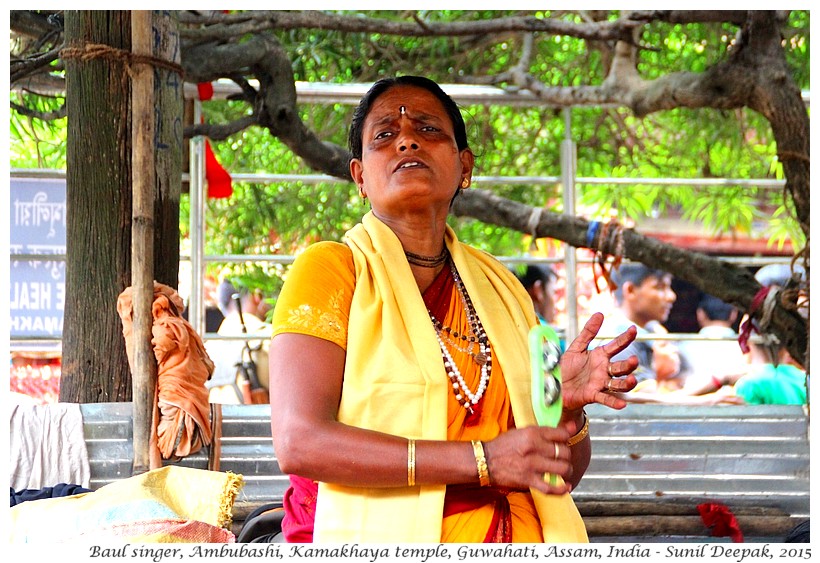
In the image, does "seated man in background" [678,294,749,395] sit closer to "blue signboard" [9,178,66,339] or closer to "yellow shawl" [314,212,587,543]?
"blue signboard" [9,178,66,339]

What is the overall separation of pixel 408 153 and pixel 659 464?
1.91 metres

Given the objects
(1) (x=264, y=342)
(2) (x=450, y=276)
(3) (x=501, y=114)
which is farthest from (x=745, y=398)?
(2) (x=450, y=276)

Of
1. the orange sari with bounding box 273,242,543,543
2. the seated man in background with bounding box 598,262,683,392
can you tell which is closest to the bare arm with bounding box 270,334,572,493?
the orange sari with bounding box 273,242,543,543

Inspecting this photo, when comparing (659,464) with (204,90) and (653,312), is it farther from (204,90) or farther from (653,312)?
(653,312)

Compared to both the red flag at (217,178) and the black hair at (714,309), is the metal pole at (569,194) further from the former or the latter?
the black hair at (714,309)

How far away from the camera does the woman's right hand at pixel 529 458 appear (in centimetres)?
181

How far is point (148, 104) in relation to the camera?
3.31m

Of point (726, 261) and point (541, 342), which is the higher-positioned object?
point (726, 261)

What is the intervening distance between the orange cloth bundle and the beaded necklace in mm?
1295

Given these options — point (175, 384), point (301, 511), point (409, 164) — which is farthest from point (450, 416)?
point (175, 384)

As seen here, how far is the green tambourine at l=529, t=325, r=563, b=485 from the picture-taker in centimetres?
184

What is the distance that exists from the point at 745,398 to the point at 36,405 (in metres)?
5.23

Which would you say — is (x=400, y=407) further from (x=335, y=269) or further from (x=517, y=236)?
(x=517, y=236)

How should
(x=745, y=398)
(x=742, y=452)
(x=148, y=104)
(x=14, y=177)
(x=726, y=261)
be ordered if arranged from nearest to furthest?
(x=148, y=104), (x=742, y=452), (x=14, y=177), (x=726, y=261), (x=745, y=398)
